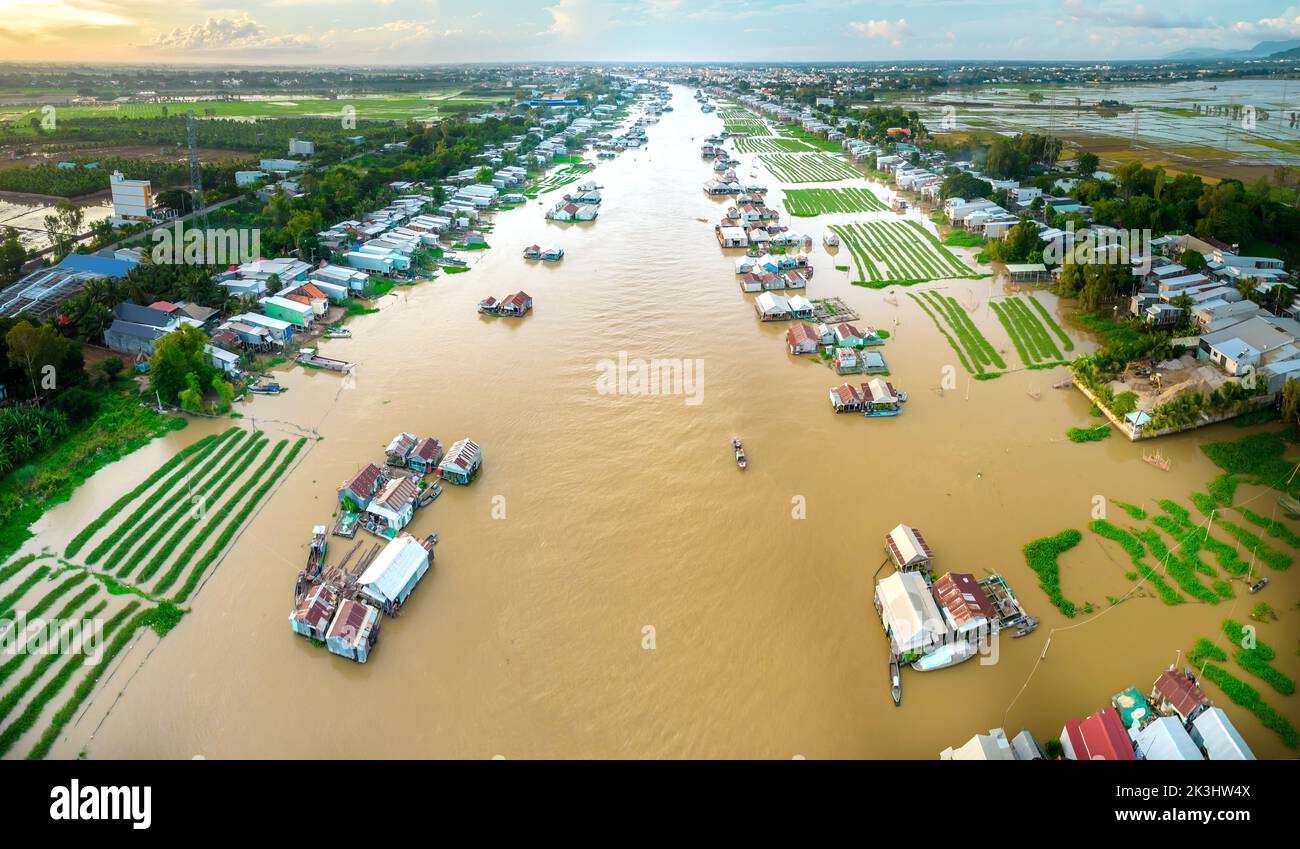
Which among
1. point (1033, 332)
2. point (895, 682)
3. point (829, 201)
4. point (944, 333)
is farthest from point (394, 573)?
point (829, 201)

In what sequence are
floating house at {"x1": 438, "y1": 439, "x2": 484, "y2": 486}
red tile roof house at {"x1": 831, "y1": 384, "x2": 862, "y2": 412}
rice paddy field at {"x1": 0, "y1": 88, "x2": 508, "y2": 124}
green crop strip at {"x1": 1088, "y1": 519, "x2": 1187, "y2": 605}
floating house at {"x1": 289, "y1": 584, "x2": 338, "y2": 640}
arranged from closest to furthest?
floating house at {"x1": 289, "y1": 584, "x2": 338, "y2": 640} → green crop strip at {"x1": 1088, "y1": 519, "x2": 1187, "y2": 605} → floating house at {"x1": 438, "y1": 439, "x2": 484, "y2": 486} → red tile roof house at {"x1": 831, "y1": 384, "x2": 862, "y2": 412} → rice paddy field at {"x1": 0, "y1": 88, "x2": 508, "y2": 124}

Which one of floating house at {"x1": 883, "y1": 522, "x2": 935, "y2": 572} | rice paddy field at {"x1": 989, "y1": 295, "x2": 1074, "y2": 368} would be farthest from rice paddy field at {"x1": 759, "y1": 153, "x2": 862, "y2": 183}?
floating house at {"x1": 883, "y1": 522, "x2": 935, "y2": 572}

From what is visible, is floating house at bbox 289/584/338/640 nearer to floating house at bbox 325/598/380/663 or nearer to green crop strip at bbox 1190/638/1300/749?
floating house at bbox 325/598/380/663

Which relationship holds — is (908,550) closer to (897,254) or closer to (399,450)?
(399,450)

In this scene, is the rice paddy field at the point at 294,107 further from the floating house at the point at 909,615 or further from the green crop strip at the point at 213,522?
the floating house at the point at 909,615

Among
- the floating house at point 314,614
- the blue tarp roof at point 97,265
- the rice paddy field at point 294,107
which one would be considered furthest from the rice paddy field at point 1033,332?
the rice paddy field at point 294,107

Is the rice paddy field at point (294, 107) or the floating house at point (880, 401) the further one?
the rice paddy field at point (294, 107)

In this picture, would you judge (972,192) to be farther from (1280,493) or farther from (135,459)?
(135,459)
